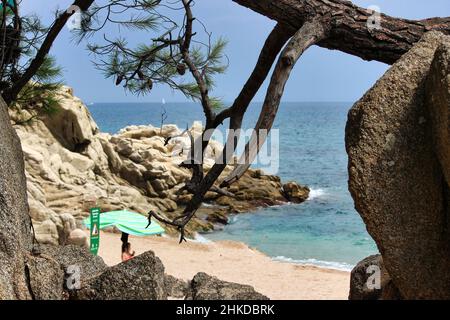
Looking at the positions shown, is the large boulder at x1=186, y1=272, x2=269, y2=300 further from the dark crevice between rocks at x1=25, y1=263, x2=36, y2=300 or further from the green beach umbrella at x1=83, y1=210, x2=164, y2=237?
the green beach umbrella at x1=83, y1=210, x2=164, y2=237

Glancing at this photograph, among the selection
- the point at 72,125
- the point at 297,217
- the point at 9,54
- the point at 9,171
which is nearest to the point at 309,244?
the point at 297,217

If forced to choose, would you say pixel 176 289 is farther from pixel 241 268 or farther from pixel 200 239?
pixel 200 239

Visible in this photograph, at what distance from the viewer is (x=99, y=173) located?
1720cm

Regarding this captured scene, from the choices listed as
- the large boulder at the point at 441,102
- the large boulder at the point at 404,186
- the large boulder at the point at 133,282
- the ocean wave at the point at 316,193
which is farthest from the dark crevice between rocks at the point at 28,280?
the ocean wave at the point at 316,193

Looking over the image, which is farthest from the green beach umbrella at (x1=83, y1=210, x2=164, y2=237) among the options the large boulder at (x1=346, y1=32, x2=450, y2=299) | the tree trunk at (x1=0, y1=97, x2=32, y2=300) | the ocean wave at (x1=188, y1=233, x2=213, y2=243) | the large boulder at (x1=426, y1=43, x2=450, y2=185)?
the large boulder at (x1=426, y1=43, x2=450, y2=185)

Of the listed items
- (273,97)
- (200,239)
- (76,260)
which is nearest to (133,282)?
(76,260)

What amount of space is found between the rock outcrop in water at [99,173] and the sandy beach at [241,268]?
1.33 m

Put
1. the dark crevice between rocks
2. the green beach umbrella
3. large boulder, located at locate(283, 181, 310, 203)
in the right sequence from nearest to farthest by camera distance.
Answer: the dark crevice between rocks < the green beach umbrella < large boulder, located at locate(283, 181, 310, 203)

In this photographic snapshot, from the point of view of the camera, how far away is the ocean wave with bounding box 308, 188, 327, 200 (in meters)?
27.9

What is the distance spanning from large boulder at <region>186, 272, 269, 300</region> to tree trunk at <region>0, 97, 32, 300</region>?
968 millimetres

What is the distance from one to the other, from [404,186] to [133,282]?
5.28 ft

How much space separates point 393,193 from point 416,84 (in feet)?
1.50

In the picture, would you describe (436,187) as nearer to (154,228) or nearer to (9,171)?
(9,171)
